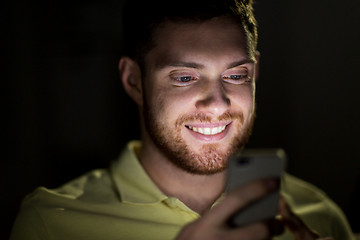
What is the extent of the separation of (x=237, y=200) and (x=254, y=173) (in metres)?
0.06

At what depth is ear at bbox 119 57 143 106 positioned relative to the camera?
1053mm

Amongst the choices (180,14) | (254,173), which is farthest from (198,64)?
(254,173)

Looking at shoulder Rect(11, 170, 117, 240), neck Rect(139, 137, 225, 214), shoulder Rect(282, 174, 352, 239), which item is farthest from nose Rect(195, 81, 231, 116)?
shoulder Rect(282, 174, 352, 239)

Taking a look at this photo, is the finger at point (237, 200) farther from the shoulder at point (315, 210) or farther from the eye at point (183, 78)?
the shoulder at point (315, 210)

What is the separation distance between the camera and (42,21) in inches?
56.3

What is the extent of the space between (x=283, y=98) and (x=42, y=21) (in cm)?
90

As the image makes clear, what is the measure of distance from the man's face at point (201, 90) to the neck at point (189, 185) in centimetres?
6

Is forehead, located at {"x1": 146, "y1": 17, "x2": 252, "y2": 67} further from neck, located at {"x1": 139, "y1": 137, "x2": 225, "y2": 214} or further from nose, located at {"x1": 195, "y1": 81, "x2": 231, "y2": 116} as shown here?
neck, located at {"x1": 139, "y1": 137, "x2": 225, "y2": 214}

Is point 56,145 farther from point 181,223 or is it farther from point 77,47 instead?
point 181,223

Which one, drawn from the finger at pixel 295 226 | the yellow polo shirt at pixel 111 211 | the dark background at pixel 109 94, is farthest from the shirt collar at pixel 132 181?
the dark background at pixel 109 94

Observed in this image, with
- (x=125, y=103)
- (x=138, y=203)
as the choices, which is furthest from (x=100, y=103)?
(x=138, y=203)

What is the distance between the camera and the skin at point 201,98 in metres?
0.84

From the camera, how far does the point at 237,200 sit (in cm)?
67

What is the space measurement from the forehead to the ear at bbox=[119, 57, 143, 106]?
0.53 feet
